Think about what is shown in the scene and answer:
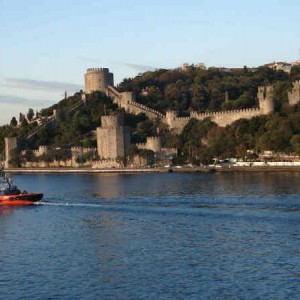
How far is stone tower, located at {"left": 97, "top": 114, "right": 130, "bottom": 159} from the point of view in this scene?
59.2 meters

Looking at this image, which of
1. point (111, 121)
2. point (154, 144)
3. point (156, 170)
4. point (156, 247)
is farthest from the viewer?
point (111, 121)

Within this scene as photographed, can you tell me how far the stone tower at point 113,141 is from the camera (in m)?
59.2

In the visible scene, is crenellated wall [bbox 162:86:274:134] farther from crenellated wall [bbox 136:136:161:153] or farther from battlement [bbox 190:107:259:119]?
crenellated wall [bbox 136:136:161:153]

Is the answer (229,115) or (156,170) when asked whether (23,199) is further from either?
(229,115)

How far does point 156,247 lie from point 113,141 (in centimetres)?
3897

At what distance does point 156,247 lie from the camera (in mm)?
20500

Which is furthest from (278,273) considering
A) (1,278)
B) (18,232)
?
(18,232)

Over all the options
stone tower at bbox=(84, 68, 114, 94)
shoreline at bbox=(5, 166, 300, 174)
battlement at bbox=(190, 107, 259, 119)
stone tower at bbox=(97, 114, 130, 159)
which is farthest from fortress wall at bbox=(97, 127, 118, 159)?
stone tower at bbox=(84, 68, 114, 94)

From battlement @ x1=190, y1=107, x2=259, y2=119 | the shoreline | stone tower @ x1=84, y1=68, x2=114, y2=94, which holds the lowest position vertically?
the shoreline

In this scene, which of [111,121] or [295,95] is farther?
[111,121]

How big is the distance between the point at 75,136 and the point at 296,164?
23.3 m

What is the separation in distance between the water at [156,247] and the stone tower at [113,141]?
25803 millimetres

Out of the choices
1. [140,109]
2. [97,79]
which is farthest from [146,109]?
[97,79]

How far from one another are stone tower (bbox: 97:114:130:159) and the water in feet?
84.7
